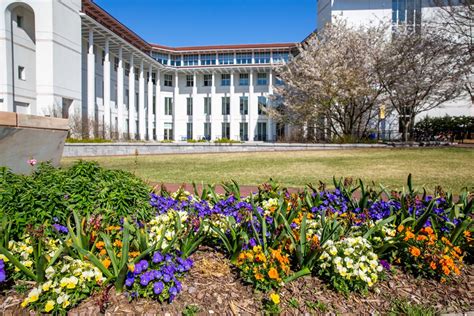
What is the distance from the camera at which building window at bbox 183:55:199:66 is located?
52106 mm

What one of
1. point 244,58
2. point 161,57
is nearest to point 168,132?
point 161,57

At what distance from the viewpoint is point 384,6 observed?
126 ft

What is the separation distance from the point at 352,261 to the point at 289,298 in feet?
1.92

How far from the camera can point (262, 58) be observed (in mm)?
49562

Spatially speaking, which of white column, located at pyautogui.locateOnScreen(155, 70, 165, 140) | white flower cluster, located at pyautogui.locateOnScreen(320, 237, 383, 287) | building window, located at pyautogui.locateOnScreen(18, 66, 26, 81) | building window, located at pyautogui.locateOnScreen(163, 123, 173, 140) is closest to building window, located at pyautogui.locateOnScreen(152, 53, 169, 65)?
white column, located at pyautogui.locateOnScreen(155, 70, 165, 140)

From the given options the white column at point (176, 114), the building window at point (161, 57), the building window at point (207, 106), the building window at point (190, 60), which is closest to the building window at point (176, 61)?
the building window at point (190, 60)

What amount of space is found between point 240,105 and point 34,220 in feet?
165

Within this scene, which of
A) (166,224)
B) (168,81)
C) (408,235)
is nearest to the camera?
(408,235)

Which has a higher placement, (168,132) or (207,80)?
(207,80)

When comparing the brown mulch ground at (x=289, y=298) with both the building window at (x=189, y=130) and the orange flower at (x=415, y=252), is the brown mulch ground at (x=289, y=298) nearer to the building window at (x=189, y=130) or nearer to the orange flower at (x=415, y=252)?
the orange flower at (x=415, y=252)

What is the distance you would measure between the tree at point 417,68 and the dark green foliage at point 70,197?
990 inches

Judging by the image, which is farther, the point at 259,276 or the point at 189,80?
the point at 189,80

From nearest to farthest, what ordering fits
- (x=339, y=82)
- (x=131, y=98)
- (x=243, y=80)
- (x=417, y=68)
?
(x=417, y=68) < (x=339, y=82) < (x=131, y=98) < (x=243, y=80)

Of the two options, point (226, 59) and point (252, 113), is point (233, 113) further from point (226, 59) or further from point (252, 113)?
point (226, 59)
